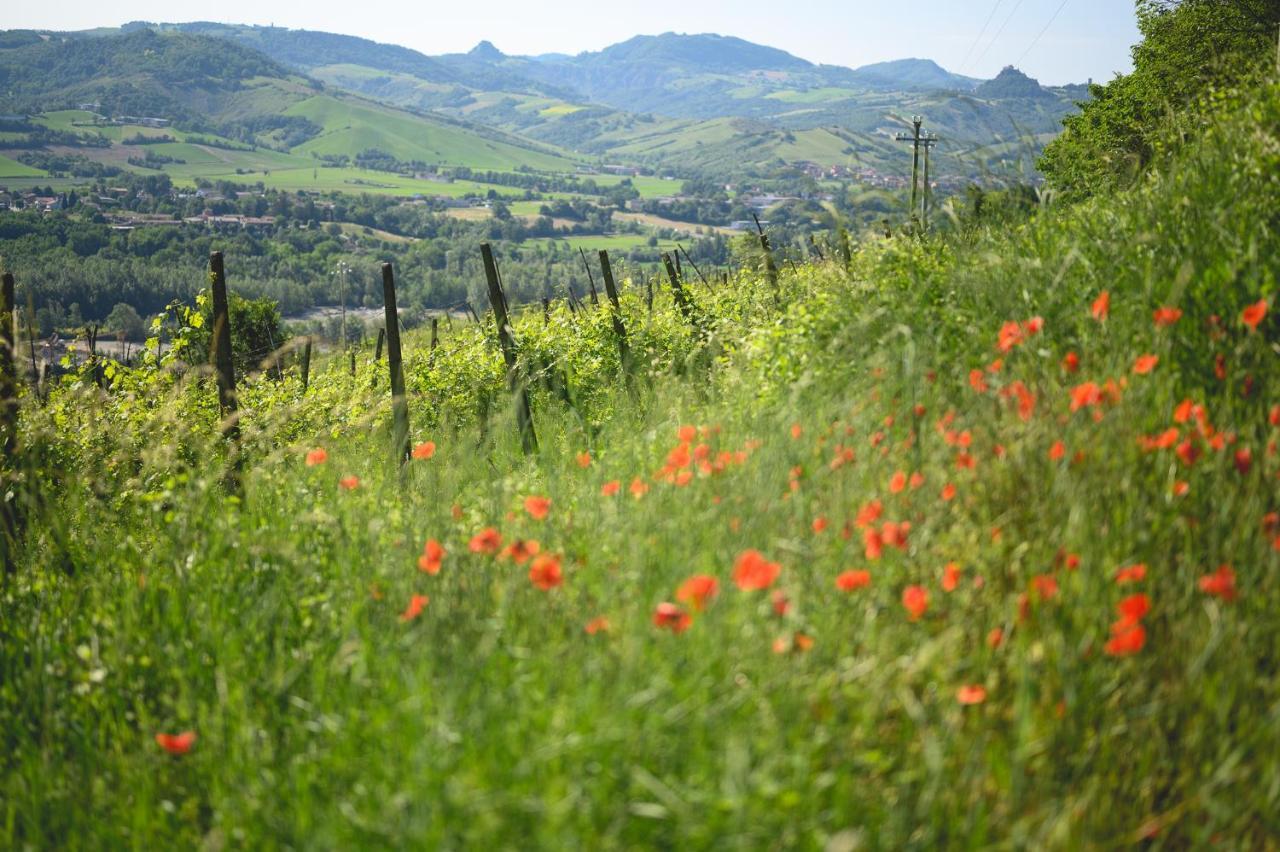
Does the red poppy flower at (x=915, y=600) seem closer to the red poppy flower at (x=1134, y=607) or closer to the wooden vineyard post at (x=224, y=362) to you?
the red poppy flower at (x=1134, y=607)

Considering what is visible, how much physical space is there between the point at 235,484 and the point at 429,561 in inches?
160

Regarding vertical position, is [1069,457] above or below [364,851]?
above

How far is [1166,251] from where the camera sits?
386 centimetres

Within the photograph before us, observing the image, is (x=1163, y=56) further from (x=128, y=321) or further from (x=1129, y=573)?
(x=128, y=321)

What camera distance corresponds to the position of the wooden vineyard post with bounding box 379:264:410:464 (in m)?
6.60

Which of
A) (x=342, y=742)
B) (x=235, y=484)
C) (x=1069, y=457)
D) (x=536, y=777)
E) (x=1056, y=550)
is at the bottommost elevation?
(x=235, y=484)

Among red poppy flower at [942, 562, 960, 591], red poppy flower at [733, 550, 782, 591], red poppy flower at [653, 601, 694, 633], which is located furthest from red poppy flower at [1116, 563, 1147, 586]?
red poppy flower at [653, 601, 694, 633]

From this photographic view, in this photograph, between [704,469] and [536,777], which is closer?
[536,777]

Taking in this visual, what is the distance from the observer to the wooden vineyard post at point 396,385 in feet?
21.6

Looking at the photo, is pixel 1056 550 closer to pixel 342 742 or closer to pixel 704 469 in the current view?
pixel 704 469

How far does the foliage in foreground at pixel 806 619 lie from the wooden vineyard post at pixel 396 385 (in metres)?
1.96

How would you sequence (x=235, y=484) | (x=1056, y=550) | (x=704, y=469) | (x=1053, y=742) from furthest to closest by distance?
(x=235, y=484) < (x=704, y=469) < (x=1056, y=550) < (x=1053, y=742)

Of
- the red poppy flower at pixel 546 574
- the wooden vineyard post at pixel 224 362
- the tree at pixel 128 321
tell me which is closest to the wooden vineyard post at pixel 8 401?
the wooden vineyard post at pixel 224 362

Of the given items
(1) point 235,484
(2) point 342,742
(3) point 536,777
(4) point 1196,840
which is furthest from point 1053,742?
(1) point 235,484
